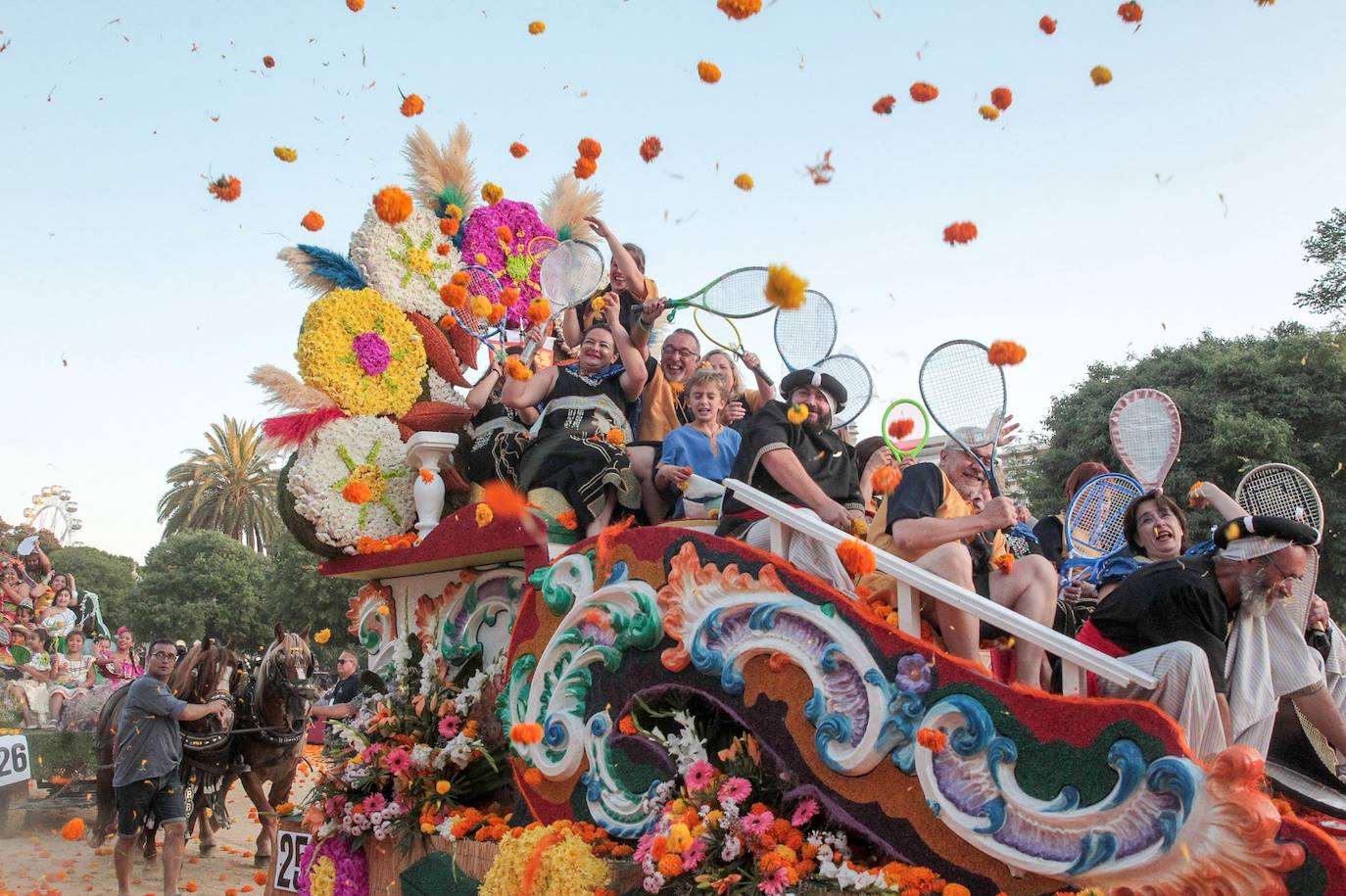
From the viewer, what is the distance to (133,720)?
30.2ft

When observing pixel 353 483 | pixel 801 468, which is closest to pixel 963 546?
pixel 801 468

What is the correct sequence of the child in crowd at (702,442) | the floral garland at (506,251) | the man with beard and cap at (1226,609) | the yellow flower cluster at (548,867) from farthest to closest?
1. the floral garland at (506,251)
2. the child in crowd at (702,442)
3. the yellow flower cluster at (548,867)
4. the man with beard and cap at (1226,609)

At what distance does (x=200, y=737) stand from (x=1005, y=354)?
355 inches

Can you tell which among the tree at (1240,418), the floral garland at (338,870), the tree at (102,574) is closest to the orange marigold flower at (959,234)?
the floral garland at (338,870)

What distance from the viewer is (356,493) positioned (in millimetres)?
6840

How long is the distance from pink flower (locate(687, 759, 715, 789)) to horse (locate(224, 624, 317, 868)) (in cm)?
800

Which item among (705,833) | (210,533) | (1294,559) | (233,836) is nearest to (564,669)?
(705,833)

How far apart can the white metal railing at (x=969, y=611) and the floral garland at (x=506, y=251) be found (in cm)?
407

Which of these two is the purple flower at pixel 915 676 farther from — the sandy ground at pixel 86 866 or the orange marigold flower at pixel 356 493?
the sandy ground at pixel 86 866

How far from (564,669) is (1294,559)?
3076 millimetres

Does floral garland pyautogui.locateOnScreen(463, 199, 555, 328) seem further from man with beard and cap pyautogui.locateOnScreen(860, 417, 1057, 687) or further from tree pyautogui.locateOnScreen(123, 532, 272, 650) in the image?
tree pyautogui.locateOnScreen(123, 532, 272, 650)

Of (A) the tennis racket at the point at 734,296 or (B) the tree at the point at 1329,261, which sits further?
(B) the tree at the point at 1329,261

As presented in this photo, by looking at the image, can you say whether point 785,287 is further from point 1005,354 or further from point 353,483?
point 353,483

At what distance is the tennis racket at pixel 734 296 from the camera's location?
623cm
